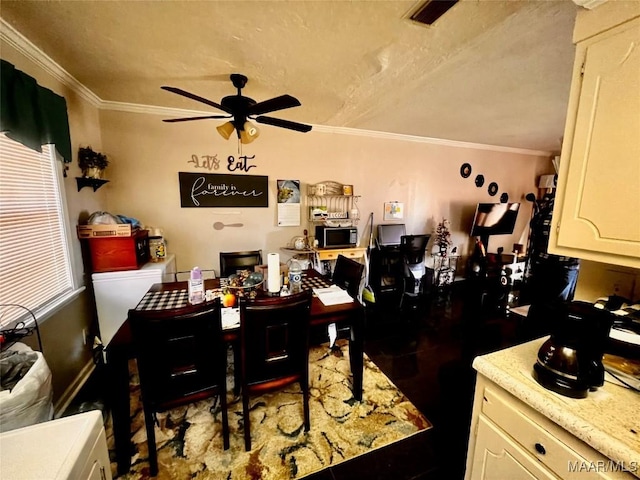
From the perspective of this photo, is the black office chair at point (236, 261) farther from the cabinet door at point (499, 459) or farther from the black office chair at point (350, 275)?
the cabinet door at point (499, 459)

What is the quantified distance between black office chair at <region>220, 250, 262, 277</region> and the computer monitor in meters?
2.00

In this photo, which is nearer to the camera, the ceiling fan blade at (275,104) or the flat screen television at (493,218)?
the ceiling fan blade at (275,104)

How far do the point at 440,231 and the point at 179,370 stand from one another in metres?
4.22

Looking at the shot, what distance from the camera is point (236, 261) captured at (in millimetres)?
2857

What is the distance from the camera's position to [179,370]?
1432 mm

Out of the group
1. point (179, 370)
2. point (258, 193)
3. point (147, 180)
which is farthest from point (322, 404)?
point (147, 180)

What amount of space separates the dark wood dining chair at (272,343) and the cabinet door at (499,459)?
0.96 metres

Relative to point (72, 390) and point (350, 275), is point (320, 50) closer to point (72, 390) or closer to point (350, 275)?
point (350, 275)

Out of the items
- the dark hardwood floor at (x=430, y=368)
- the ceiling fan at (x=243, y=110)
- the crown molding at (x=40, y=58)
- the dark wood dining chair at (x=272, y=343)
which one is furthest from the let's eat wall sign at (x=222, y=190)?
the dark wood dining chair at (x=272, y=343)

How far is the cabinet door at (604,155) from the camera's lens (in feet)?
3.02

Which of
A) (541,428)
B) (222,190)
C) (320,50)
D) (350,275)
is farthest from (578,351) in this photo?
(222,190)

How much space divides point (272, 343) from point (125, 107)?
310 cm

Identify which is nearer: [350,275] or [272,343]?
[272,343]

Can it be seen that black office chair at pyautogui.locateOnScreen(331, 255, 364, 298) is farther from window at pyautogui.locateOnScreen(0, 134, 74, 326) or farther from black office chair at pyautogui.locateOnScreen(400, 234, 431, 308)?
window at pyautogui.locateOnScreen(0, 134, 74, 326)
